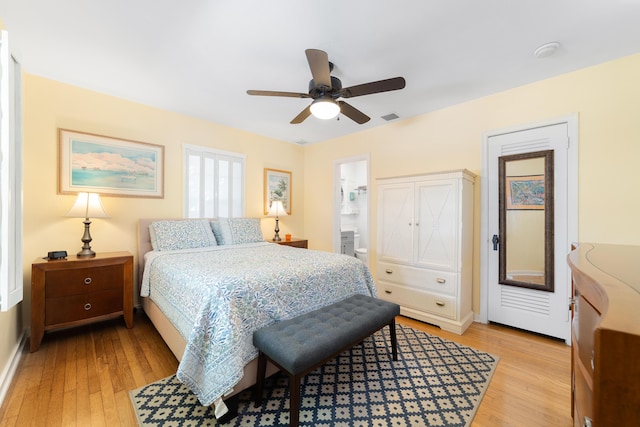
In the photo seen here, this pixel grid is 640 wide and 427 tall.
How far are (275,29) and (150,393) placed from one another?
2.68 m

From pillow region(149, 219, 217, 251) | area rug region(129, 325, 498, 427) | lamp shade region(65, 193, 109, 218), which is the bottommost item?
area rug region(129, 325, 498, 427)

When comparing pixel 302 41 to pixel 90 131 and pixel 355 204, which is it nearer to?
pixel 90 131

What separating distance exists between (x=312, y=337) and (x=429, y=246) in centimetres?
192

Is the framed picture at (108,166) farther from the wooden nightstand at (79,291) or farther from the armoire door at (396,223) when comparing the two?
the armoire door at (396,223)

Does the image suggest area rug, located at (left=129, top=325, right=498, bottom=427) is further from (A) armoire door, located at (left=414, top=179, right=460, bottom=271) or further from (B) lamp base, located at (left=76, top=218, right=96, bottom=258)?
Result: (B) lamp base, located at (left=76, top=218, right=96, bottom=258)

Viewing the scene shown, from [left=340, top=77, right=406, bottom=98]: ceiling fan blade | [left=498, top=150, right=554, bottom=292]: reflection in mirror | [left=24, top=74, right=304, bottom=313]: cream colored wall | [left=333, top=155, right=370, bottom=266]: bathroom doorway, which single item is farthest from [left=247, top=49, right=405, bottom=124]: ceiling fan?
[left=333, top=155, right=370, bottom=266]: bathroom doorway

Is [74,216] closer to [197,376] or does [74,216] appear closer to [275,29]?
[197,376]

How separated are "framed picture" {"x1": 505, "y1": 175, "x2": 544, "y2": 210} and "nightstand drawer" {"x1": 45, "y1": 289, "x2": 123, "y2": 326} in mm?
4260

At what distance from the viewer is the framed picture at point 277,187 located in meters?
4.45

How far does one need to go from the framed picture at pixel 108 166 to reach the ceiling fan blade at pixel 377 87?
8.54 feet

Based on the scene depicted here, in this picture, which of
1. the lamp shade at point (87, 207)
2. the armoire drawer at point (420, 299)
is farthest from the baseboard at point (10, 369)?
the armoire drawer at point (420, 299)

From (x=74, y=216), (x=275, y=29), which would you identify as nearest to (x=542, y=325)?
(x=275, y=29)

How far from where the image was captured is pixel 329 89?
2121mm

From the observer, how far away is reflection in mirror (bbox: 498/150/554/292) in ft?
8.45
